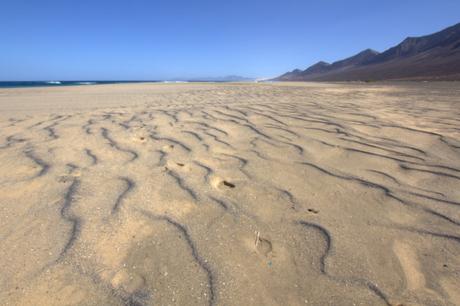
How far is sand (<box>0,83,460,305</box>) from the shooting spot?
1039 millimetres

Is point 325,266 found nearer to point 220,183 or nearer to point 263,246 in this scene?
point 263,246

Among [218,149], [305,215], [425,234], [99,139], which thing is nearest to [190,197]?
[305,215]

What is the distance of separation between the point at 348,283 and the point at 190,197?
2.84 feet

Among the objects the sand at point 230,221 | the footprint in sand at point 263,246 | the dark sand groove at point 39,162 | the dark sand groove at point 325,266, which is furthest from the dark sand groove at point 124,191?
the dark sand groove at point 325,266

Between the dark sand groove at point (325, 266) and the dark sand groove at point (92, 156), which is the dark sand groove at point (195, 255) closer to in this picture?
the dark sand groove at point (325, 266)

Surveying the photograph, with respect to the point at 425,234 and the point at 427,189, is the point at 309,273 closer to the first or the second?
the point at 425,234

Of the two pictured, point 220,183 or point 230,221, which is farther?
point 220,183

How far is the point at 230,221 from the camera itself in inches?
55.9

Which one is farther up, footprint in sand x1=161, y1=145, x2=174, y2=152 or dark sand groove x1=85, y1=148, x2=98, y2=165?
dark sand groove x1=85, y1=148, x2=98, y2=165

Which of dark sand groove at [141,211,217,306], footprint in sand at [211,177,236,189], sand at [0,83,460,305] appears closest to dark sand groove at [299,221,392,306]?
sand at [0,83,460,305]

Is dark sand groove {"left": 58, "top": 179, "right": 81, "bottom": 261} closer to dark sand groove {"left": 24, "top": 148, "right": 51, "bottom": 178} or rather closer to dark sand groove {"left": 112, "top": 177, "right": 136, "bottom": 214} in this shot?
dark sand groove {"left": 112, "top": 177, "right": 136, "bottom": 214}

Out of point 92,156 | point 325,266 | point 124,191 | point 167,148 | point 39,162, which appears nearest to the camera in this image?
point 325,266

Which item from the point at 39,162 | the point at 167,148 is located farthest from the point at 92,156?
the point at 167,148

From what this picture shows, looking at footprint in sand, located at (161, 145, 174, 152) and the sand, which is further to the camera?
footprint in sand, located at (161, 145, 174, 152)
